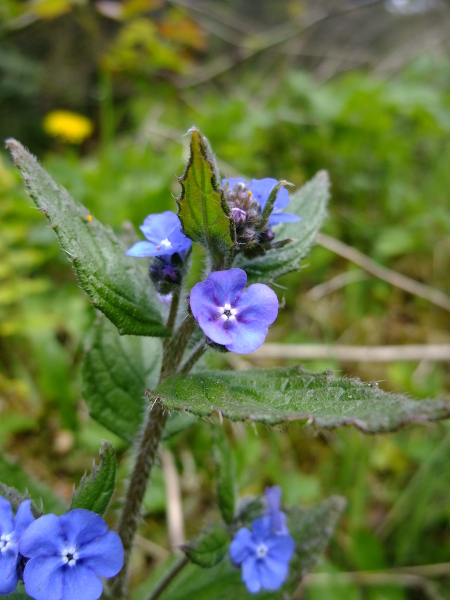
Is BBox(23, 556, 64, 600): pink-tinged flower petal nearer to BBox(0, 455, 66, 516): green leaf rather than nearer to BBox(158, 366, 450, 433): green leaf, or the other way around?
BBox(158, 366, 450, 433): green leaf

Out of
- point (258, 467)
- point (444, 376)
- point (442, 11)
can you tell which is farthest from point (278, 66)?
point (258, 467)

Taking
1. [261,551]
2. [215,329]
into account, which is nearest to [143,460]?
[261,551]

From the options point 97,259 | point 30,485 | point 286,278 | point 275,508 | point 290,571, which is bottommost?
point 286,278

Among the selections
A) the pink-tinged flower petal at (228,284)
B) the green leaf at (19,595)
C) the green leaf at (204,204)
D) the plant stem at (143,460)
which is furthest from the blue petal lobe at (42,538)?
the green leaf at (204,204)

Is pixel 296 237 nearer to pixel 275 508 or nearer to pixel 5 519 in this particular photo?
pixel 275 508

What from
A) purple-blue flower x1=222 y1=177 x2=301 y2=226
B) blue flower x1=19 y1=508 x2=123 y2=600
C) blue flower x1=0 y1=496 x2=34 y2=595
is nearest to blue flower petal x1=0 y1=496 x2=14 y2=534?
blue flower x1=0 y1=496 x2=34 y2=595

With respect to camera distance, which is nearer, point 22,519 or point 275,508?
point 22,519

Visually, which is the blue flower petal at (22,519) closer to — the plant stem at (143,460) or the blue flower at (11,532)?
the blue flower at (11,532)
